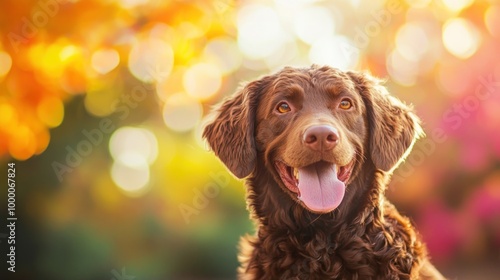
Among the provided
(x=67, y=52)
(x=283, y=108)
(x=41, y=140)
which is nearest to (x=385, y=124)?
(x=283, y=108)

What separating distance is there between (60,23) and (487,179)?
5530 millimetres

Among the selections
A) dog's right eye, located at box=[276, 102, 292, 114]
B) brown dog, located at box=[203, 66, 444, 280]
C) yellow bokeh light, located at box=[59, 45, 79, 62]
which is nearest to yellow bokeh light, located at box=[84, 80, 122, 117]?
yellow bokeh light, located at box=[59, 45, 79, 62]

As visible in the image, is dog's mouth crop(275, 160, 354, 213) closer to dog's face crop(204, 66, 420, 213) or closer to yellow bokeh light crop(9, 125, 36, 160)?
dog's face crop(204, 66, 420, 213)

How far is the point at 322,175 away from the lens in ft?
12.3

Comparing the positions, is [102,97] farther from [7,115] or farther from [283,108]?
[283,108]

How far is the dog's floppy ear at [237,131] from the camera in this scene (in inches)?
159

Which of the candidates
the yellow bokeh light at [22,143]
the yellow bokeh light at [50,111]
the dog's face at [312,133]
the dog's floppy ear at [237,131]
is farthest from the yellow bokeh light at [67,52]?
the dog's face at [312,133]

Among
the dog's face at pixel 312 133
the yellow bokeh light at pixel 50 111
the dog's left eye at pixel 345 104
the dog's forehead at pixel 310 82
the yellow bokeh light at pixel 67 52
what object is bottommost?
the yellow bokeh light at pixel 50 111

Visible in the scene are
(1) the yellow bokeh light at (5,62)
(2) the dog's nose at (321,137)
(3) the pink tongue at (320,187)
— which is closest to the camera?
(2) the dog's nose at (321,137)

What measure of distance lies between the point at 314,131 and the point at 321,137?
53 mm

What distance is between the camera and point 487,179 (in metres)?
7.92

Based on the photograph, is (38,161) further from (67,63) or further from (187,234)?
(187,234)

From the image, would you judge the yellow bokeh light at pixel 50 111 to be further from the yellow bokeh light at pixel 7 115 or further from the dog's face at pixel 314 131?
the dog's face at pixel 314 131

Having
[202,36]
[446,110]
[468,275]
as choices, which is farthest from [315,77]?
[468,275]
